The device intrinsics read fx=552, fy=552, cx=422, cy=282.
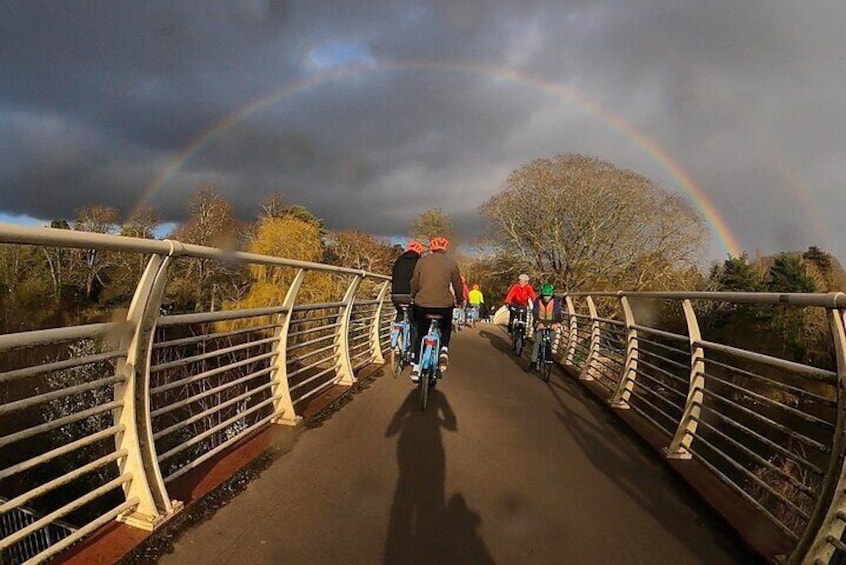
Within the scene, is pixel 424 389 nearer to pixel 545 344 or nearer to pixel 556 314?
pixel 545 344

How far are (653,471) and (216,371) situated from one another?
3320 millimetres

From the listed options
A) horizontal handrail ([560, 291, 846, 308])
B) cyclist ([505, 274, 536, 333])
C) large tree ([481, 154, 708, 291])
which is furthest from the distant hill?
horizontal handrail ([560, 291, 846, 308])

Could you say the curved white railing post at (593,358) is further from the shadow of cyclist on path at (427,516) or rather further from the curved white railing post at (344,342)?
the shadow of cyclist on path at (427,516)

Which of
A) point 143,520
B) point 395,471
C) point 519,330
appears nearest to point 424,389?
point 395,471

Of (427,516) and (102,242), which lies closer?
(102,242)

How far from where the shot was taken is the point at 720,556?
9.80 feet

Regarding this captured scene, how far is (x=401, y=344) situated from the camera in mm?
8711

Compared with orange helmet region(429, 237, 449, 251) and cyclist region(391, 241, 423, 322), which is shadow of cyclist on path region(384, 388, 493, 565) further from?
cyclist region(391, 241, 423, 322)

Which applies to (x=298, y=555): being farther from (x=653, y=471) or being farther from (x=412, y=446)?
(x=653, y=471)

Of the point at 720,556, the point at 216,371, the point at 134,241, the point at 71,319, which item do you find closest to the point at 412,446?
the point at 216,371

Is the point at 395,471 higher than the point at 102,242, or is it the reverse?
the point at 102,242

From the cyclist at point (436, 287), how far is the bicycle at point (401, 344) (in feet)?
5.41

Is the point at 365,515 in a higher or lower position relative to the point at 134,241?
lower

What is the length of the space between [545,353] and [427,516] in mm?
5699
